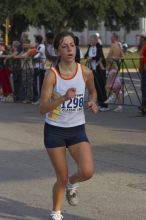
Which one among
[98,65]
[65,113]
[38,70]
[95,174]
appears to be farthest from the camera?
[38,70]

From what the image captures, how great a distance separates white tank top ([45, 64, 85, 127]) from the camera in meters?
6.01

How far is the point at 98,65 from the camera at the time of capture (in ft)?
52.3

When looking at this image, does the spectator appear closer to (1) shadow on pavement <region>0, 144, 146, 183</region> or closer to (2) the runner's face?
(1) shadow on pavement <region>0, 144, 146, 183</region>

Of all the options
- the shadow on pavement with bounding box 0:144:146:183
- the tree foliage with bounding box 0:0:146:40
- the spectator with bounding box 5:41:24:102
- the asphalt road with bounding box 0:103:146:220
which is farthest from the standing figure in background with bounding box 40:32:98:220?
the tree foliage with bounding box 0:0:146:40

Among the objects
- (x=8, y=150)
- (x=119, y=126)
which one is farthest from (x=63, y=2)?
(x=8, y=150)

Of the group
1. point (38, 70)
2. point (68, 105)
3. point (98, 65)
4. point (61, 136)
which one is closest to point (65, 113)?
point (68, 105)

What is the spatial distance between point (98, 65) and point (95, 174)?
7.49 meters

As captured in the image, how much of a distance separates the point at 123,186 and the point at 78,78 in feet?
7.45

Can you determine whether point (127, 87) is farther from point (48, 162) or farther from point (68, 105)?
point (68, 105)

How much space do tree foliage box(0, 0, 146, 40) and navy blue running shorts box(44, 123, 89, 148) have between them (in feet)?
114

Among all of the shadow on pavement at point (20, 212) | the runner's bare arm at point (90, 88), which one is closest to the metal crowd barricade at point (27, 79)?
the shadow on pavement at point (20, 212)

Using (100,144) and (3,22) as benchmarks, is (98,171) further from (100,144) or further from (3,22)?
(3,22)

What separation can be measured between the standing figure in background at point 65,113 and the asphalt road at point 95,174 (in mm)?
653

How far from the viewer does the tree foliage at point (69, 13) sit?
40.7 meters
